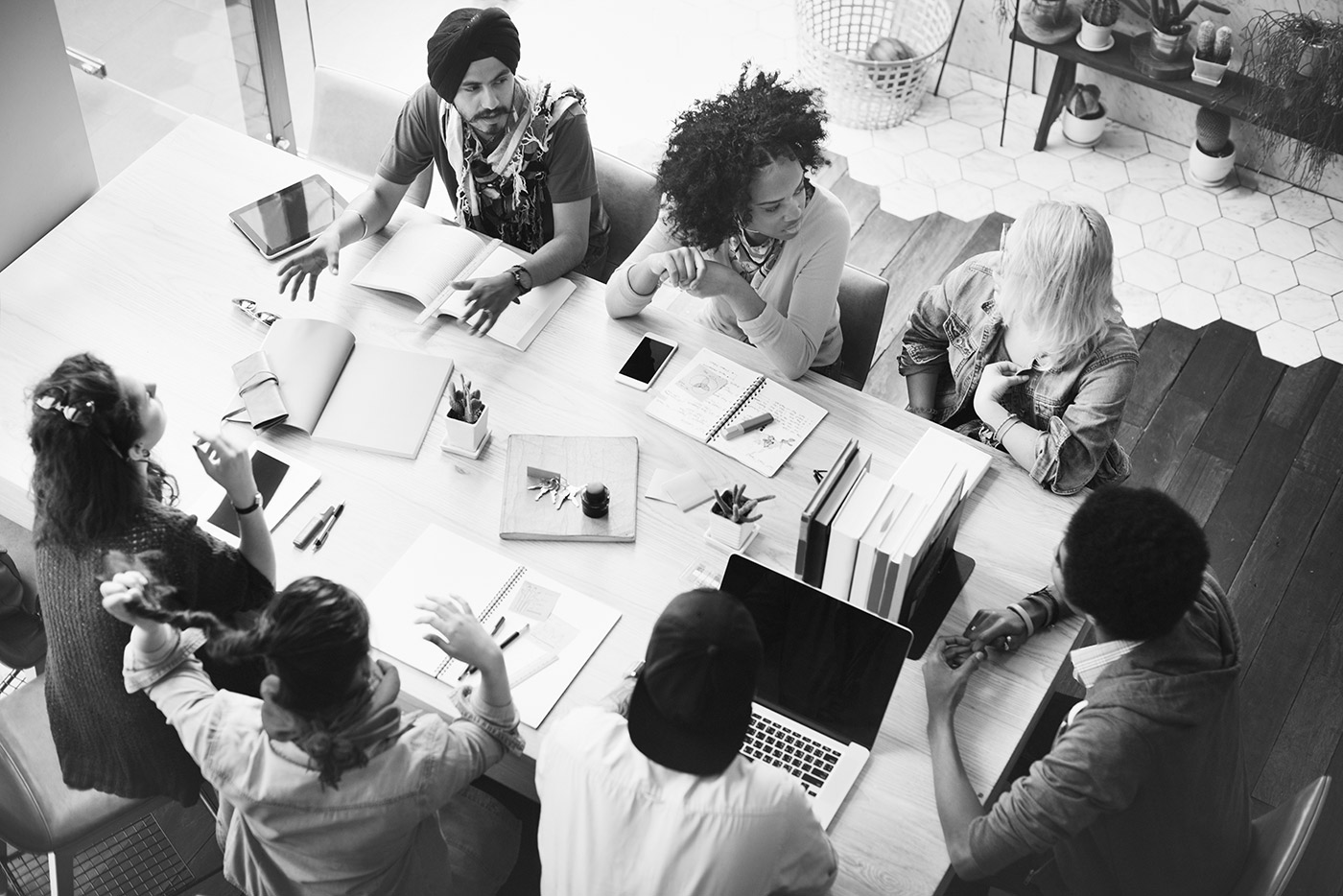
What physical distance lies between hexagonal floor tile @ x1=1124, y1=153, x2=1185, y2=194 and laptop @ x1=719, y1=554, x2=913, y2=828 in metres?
3.00

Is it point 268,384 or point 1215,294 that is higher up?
point 268,384

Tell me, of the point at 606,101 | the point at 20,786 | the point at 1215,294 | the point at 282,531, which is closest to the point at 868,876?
the point at 282,531

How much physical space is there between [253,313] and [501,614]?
3.19 feet

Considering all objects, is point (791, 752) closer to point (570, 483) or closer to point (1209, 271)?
point (570, 483)

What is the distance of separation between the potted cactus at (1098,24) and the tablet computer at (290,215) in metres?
2.68

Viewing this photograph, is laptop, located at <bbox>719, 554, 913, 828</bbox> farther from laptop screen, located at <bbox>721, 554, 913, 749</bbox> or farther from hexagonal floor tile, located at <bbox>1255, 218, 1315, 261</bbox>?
hexagonal floor tile, located at <bbox>1255, 218, 1315, 261</bbox>

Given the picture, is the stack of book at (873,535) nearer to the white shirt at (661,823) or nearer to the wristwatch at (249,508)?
the white shirt at (661,823)

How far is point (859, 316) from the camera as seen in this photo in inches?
111

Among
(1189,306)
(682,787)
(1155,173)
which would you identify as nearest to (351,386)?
(682,787)

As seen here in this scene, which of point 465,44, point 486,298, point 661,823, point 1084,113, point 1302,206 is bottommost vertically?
point 1302,206

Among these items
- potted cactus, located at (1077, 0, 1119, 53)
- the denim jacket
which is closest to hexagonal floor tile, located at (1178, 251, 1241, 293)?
potted cactus, located at (1077, 0, 1119, 53)

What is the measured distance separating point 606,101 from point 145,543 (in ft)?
10.3

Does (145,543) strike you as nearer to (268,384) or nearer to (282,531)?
(282,531)

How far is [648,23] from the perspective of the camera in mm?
5109
